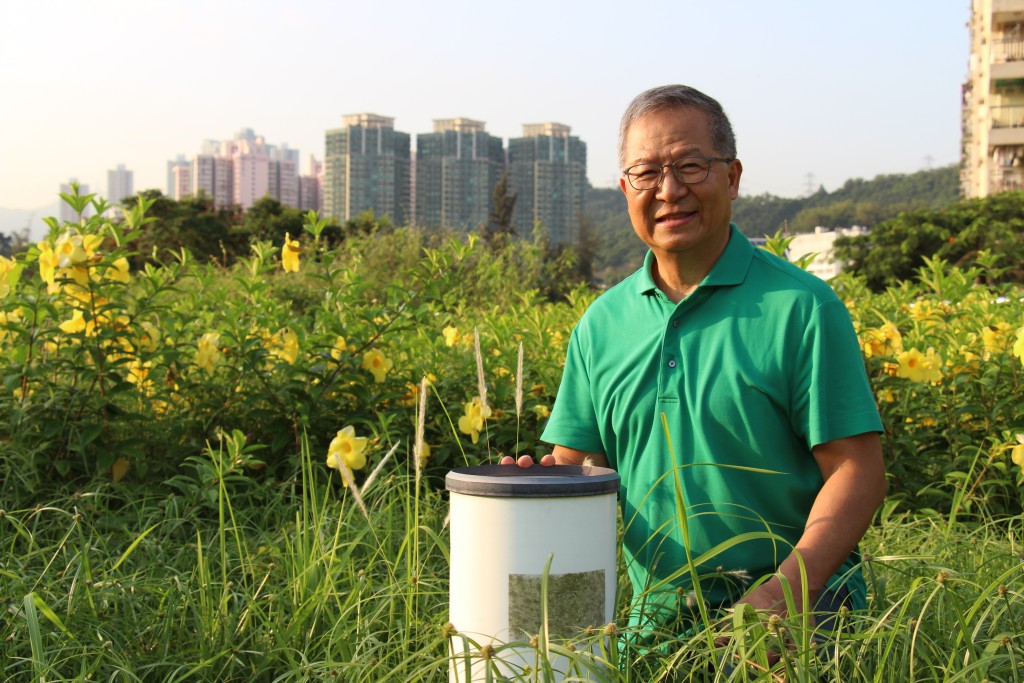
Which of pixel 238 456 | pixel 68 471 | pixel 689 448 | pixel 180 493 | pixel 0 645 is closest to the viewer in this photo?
pixel 689 448

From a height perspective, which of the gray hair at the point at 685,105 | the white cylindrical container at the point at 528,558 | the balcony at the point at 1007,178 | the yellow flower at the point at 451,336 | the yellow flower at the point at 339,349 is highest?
the balcony at the point at 1007,178

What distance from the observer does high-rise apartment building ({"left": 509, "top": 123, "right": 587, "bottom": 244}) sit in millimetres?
66125

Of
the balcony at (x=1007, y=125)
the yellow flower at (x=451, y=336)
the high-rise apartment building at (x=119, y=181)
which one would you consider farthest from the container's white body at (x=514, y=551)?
the high-rise apartment building at (x=119, y=181)

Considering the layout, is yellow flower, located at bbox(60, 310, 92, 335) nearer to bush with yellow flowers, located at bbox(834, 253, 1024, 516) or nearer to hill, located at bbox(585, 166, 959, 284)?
bush with yellow flowers, located at bbox(834, 253, 1024, 516)

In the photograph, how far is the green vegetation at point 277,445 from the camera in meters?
2.17

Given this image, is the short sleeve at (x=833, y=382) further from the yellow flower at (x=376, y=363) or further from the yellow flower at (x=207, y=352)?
the yellow flower at (x=207, y=352)

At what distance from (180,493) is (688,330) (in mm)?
2097

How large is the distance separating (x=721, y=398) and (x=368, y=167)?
240ft

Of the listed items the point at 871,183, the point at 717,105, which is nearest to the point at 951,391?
the point at 717,105

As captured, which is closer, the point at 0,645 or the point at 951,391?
the point at 0,645

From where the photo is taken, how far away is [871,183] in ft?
299


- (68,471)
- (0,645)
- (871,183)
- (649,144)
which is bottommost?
(0,645)

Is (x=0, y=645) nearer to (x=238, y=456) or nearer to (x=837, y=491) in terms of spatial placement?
(x=238, y=456)

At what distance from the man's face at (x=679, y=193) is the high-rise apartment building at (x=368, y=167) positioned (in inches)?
2723
